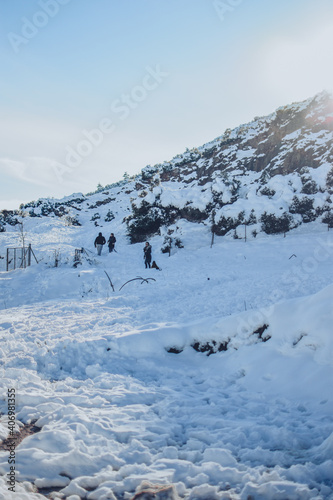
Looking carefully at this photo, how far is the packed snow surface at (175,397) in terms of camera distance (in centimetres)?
252

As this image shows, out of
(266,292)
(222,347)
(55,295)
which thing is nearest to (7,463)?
(222,347)

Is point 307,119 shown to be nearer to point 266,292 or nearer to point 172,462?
point 266,292

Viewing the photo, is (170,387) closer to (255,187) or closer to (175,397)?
(175,397)

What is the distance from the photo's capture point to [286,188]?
2147 centimetres

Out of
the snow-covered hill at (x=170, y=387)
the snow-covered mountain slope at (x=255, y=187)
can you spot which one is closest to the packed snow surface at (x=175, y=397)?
the snow-covered hill at (x=170, y=387)

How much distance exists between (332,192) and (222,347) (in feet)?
62.3

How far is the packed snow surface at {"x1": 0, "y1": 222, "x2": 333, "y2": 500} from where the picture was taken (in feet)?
8.25

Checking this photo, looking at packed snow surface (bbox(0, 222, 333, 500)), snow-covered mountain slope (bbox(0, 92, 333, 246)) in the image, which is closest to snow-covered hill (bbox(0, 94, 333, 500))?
packed snow surface (bbox(0, 222, 333, 500))

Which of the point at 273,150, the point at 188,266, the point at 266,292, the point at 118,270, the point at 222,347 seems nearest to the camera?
the point at 222,347

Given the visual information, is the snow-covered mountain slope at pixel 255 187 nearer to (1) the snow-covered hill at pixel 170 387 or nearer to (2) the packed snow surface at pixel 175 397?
(1) the snow-covered hill at pixel 170 387

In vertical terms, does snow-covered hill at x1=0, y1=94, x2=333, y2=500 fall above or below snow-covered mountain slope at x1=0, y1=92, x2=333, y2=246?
below

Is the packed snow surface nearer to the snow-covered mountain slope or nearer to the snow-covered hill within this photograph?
the snow-covered hill

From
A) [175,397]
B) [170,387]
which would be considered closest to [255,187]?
[170,387]

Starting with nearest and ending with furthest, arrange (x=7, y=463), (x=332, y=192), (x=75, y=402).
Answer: (x=7, y=463)
(x=75, y=402)
(x=332, y=192)
